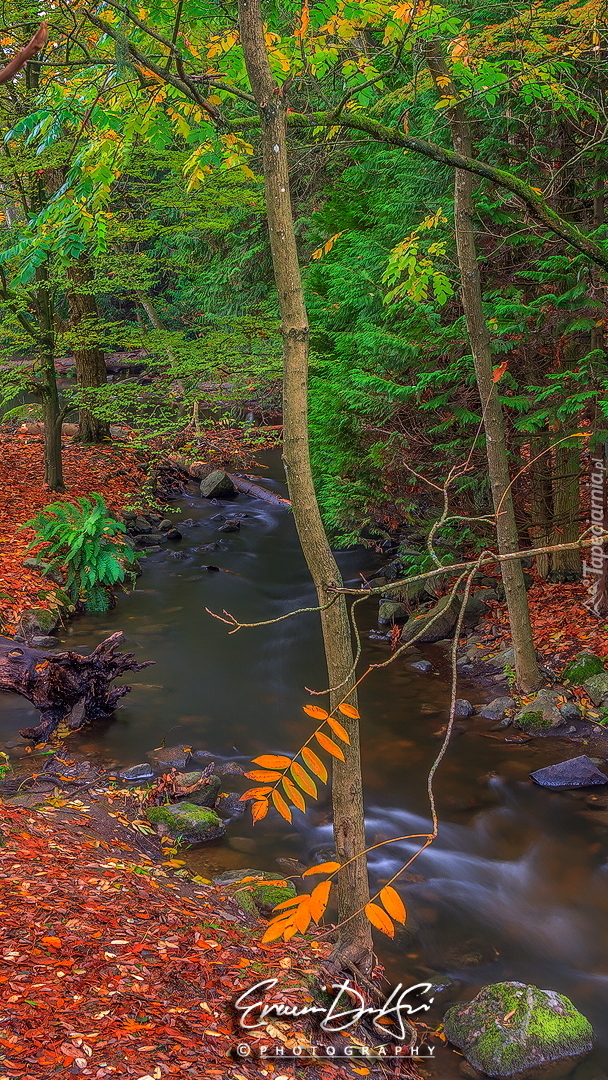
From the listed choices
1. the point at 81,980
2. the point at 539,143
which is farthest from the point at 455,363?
the point at 81,980

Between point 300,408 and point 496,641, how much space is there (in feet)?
20.7

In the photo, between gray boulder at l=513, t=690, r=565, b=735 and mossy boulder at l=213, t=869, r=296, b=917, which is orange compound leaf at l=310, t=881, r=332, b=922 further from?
gray boulder at l=513, t=690, r=565, b=735

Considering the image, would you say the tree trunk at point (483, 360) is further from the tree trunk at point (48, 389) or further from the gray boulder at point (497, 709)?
the tree trunk at point (48, 389)

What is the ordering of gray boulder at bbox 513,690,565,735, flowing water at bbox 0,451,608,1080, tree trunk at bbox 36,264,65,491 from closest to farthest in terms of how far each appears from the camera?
flowing water at bbox 0,451,608,1080 → gray boulder at bbox 513,690,565,735 → tree trunk at bbox 36,264,65,491

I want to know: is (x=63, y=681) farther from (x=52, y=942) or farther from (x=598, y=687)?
(x=598, y=687)

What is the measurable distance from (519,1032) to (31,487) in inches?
418

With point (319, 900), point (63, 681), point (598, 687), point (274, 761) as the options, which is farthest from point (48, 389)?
point (319, 900)

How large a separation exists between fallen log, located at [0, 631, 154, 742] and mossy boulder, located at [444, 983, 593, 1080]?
13.7 feet

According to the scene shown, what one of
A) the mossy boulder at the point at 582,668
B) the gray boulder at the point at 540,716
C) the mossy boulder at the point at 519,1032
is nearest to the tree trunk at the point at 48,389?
the gray boulder at the point at 540,716

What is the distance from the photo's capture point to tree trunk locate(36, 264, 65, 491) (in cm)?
1098

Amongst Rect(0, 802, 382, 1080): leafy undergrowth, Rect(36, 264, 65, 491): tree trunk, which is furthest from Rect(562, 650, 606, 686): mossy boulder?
Rect(36, 264, 65, 491): tree trunk

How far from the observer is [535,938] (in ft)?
15.6

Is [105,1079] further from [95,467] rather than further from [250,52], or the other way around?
[95,467]

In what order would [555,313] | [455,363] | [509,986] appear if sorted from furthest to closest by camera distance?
[455,363]
[555,313]
[509,986]
